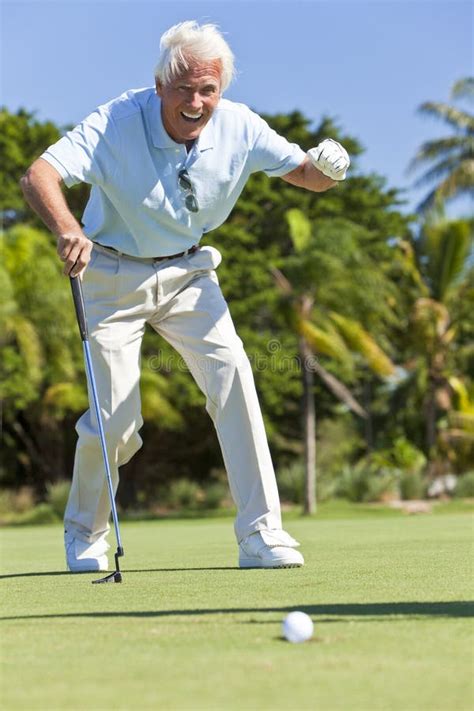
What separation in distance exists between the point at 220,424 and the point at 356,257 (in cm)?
2324

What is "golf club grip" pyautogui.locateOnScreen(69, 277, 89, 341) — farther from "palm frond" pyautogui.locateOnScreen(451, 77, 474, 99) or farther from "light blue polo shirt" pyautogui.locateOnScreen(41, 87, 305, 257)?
"palm frond" pyautogui.locateOnScreen(451, 77, 474, 99)

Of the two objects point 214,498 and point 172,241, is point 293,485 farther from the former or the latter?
point 172,241

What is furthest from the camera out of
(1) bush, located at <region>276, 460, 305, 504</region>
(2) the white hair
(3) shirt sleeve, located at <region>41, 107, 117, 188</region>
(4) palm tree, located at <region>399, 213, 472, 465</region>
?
(4) palm tree, located at <region>399, 213, 472, 465</region>

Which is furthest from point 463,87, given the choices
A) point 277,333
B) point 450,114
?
point 277,333

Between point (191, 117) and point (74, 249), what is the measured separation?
914 mm

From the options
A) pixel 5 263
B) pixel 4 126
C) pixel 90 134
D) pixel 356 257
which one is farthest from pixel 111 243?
pixel 4 126

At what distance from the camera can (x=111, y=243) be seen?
5855 millimetres

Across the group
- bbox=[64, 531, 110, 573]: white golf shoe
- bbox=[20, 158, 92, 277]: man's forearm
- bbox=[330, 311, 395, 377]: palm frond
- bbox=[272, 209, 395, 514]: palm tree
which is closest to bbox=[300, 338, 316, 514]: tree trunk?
bbox=[272, 209, 395, 514]: palm tree

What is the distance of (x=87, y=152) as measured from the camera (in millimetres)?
5531

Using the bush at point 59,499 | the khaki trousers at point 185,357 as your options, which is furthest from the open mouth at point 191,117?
the bush at point 59,499

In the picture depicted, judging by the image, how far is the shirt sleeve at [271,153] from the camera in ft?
19.9

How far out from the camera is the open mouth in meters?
5.59

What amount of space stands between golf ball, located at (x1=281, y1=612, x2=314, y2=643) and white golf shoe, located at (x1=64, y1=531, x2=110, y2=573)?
2911 mm

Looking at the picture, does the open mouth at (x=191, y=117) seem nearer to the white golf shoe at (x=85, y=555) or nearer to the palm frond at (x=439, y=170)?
the white golf shoe at (x=85, y=555)
